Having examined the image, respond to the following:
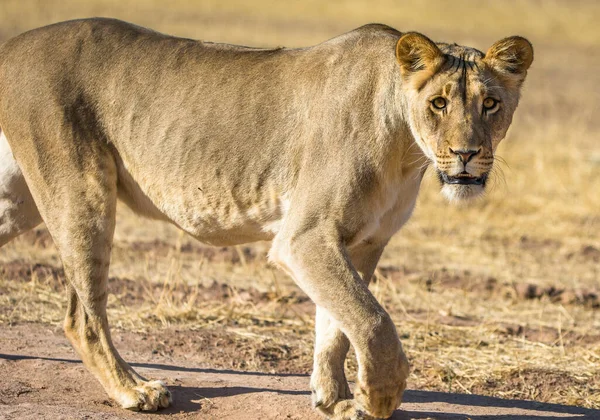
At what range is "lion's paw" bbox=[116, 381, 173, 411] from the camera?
4.75 metres

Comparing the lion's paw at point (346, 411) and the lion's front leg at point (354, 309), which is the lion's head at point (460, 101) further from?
the lion's paw at point (346, 411)

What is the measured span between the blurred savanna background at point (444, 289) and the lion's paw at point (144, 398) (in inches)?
38.5

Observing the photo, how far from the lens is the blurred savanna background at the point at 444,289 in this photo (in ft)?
19.5

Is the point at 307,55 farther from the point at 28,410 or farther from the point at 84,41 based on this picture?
the point at 28,410

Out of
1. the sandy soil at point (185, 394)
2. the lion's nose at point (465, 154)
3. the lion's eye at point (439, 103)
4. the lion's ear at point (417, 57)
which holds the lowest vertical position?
the sandy soil at point (185, 394)

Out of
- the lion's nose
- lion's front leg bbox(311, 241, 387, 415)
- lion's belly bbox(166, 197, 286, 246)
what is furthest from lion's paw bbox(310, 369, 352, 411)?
the lion's nose

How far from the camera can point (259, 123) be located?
477 centimetres

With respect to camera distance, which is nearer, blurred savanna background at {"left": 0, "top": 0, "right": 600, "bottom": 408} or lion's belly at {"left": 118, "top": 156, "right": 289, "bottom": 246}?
lion's belly at {"left": 118, "top": 156, "right": 289, "bottom": 246}

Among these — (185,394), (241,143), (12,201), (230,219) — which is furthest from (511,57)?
(12,201)

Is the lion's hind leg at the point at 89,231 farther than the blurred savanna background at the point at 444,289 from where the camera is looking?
No

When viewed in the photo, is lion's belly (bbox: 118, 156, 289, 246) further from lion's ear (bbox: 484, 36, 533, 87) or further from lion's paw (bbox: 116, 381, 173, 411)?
lion's ear (bbox: 484, 36, 533, 87)

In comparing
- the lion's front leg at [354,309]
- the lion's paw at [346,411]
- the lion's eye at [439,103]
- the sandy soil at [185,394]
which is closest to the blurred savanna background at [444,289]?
the sandy soil at [185,394]

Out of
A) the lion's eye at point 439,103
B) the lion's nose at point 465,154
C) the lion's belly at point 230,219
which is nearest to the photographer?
the lion's nose at point 465,154

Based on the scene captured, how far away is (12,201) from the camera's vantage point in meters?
5.21
